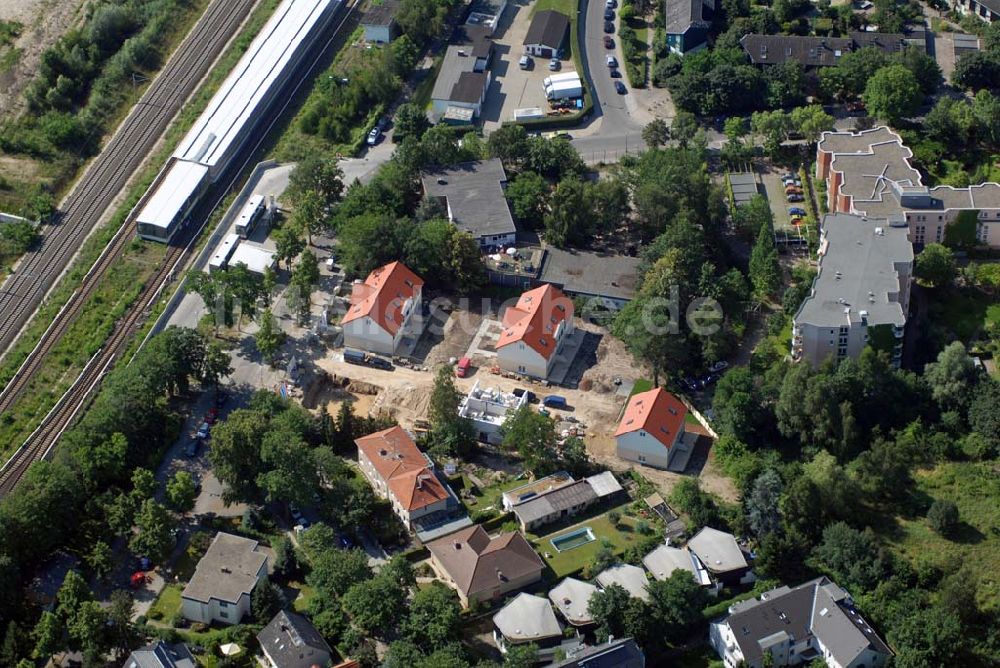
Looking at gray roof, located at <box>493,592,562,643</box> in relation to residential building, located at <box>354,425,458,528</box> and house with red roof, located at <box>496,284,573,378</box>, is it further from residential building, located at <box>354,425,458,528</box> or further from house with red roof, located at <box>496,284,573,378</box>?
house with red roof, located at <box>496,284,573,378</box>

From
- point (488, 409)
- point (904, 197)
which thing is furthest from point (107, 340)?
point (904, 197)

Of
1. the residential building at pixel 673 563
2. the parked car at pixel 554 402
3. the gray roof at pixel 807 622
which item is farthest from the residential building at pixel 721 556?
the parked car at pixel 554 402

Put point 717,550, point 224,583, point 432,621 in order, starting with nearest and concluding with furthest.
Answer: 1. point 432,621
2. point 224,583
3. point 717,550

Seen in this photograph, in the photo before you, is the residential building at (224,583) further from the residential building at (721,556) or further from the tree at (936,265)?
the tree at (936,265)

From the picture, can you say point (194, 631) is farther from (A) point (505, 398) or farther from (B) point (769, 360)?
(B) point (769, 360)

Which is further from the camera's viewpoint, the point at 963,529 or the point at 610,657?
the point at 963,529

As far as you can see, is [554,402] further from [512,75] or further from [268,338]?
[512,75]

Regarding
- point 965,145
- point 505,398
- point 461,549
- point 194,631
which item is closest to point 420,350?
point 505,398
